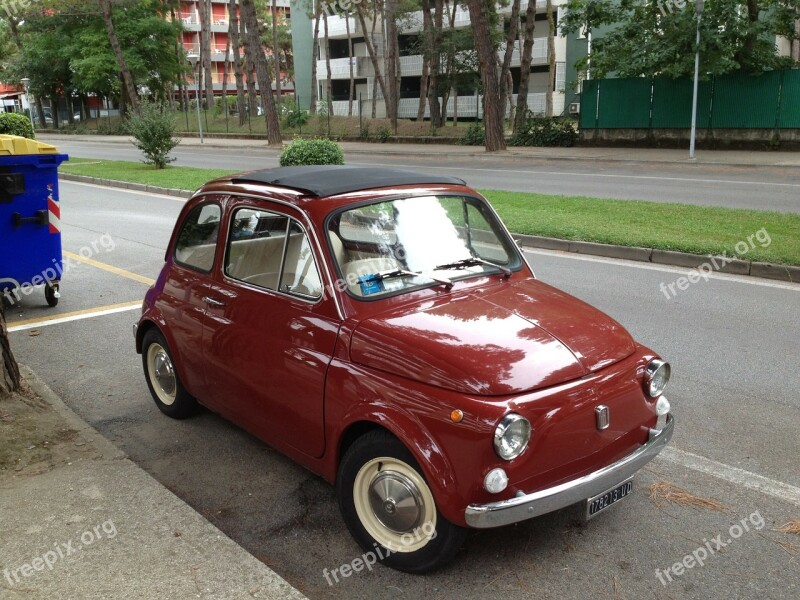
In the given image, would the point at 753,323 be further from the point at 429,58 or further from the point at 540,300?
the point at 429,58

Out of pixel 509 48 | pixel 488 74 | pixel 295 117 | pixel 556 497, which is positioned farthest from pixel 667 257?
pixel 295 117

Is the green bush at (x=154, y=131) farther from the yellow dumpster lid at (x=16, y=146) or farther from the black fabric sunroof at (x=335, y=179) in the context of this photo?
the black fabric sunroof at (x=335, y=179)

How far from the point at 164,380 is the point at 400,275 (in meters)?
2.22

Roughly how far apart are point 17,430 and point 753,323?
20.0ft

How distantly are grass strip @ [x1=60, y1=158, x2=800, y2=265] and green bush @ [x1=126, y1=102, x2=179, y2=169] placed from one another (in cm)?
1257

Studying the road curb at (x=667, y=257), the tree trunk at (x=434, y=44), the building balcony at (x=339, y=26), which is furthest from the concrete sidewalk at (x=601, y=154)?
the building balcony at (x=339, y=26)

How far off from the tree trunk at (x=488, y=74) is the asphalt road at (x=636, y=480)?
A: 63.1 feet

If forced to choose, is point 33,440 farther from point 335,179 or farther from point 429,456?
point 429,456

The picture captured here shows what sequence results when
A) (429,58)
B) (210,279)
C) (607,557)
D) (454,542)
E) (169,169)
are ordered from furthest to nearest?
(429,58), (169,169), (210,279), (607,557), (454,542)

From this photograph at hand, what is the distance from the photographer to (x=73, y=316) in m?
8.07

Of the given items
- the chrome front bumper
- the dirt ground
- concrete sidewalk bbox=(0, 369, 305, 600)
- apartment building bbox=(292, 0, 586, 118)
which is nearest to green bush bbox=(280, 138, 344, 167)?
the dirt ground

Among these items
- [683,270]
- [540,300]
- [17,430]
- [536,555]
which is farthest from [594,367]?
[683,270]

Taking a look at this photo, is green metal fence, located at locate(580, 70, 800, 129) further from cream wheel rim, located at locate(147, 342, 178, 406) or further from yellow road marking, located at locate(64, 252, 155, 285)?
cream wheel rim, located at locate(147, 342, 178, 406)

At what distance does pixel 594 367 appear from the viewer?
3416mm
